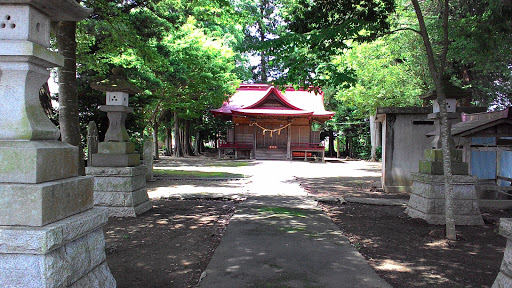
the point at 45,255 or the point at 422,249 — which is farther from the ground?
the point at 45,255

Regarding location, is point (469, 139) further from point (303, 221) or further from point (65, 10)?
point (65, 10)

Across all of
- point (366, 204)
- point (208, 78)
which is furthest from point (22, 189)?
point (208, 78)

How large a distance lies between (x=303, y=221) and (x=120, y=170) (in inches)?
148

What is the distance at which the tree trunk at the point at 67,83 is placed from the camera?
6.84 meters

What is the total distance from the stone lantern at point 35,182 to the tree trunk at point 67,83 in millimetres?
4802

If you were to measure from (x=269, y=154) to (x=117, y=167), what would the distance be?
66.2 feet

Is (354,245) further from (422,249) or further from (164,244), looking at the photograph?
(164,244)

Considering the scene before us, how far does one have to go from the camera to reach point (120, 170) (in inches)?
253

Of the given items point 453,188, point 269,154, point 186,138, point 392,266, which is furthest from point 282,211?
point 186,138

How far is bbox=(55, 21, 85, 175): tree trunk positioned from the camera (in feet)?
22.4

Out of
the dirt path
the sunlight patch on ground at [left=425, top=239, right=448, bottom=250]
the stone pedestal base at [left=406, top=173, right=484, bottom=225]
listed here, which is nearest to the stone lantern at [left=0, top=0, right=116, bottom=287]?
the dirt path

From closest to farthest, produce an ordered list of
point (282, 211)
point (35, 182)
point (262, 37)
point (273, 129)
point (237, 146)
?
1. point (35, 182)
2. point (282, 211)
3. point (237, 146)
4. point (273, 129)
5. point (262, 37)

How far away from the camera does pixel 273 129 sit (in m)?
26.9

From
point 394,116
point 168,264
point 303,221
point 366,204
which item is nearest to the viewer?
point 168,264
